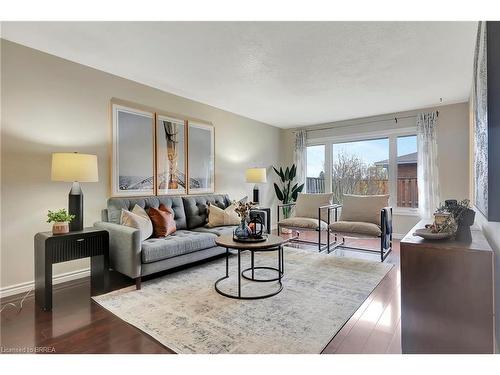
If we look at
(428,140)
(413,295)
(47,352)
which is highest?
(428,140)

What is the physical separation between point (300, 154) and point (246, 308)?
4.50 metres

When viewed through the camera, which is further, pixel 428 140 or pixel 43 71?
pixel 428 140

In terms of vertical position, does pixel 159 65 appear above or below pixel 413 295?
above

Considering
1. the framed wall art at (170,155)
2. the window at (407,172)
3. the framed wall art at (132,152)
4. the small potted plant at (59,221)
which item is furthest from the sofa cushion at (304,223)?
the small potted plant at (59,221)

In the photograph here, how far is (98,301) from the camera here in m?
2.36

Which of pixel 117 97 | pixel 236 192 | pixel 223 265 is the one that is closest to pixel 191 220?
pixel 223 265

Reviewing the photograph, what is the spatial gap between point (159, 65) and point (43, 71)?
1.15 meters

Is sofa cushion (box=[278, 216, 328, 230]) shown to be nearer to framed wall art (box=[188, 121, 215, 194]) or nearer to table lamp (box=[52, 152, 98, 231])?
framed wall art (box=[188, 121, 215, 194])

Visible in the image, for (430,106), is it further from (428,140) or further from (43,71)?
(43,71)

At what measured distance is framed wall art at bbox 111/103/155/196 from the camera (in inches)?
129

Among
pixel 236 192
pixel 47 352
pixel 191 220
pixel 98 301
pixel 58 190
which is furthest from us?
pixel 236 192

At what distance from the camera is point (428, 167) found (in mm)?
4637

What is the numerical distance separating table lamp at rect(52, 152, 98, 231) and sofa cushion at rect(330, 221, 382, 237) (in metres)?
3.18
